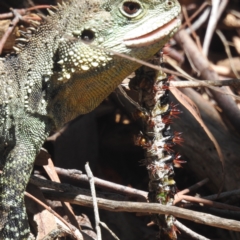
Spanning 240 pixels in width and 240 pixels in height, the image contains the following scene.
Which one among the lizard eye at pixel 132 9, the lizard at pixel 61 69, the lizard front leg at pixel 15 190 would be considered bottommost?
the lizard front leg at pixel 15 190

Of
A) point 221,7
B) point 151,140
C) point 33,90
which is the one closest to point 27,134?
point 33,90

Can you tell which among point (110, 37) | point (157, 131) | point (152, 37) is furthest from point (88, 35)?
point (157, 131)

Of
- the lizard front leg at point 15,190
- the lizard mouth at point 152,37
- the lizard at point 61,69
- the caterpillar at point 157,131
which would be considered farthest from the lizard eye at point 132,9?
the lizard front leg at point 15,190

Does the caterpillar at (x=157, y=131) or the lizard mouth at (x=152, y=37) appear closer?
the lizard mouth at (x=152, y=37)

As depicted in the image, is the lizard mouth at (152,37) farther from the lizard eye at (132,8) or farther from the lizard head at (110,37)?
the lizard eye at (132,8)

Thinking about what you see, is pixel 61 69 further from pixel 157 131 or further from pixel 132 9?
pixel 157 131
